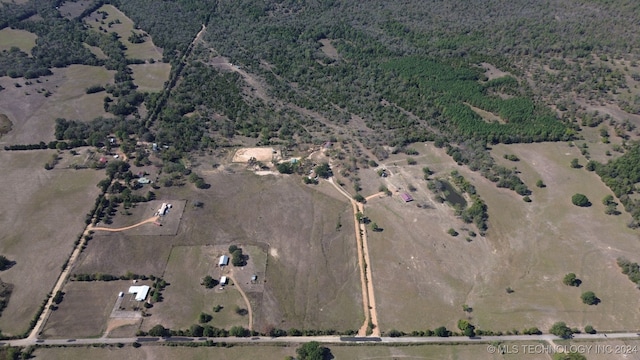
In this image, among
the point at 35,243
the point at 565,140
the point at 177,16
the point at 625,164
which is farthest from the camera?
the point at 177,16

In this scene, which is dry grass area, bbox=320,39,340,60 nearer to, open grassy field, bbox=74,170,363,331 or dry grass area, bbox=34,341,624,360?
open grassy field, bbox=74,170,363,331

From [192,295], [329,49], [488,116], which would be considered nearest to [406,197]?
[488,116]

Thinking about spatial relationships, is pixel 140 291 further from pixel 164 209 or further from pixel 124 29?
pixel 124 29

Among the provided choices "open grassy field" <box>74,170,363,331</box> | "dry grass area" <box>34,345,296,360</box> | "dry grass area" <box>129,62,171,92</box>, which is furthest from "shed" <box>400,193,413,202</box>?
"dry grass area" <box>129,62,171,92</box>

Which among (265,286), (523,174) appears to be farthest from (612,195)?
(265,286)

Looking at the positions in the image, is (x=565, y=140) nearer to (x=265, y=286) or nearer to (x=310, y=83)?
(x=310, y=83)
